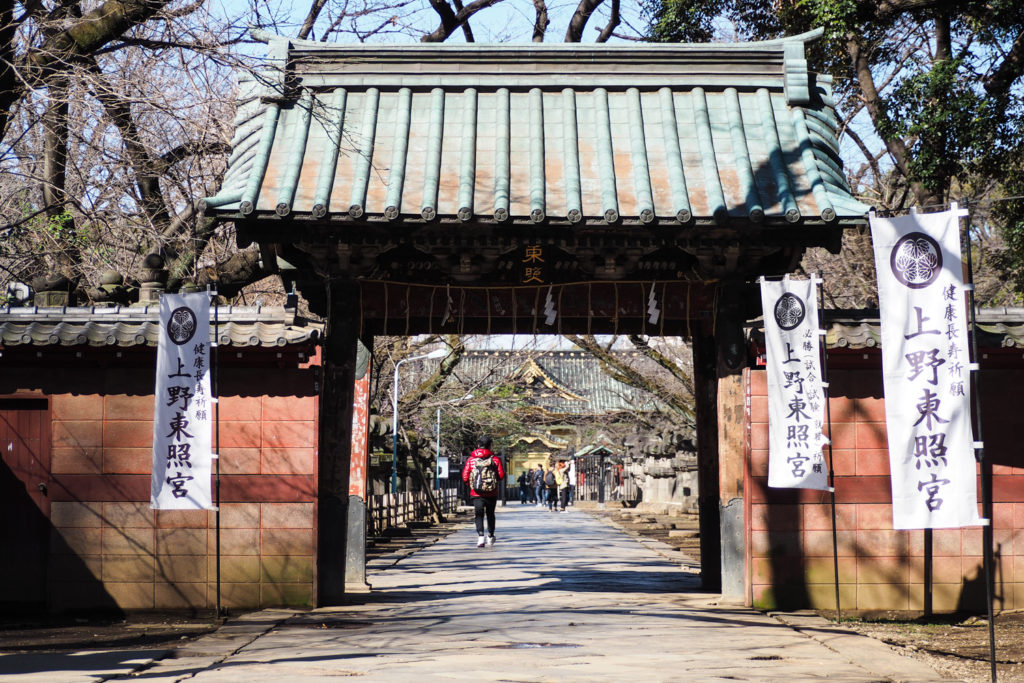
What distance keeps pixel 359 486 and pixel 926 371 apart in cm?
815

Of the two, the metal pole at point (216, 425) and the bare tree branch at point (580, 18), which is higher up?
the bare tree branch at point (580, 18)

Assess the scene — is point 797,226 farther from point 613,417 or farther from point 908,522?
point 613,417

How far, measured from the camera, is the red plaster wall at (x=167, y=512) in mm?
11828

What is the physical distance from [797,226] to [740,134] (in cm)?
187

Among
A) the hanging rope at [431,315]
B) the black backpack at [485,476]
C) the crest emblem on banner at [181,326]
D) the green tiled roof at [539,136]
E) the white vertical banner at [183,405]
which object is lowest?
the black backpack at [485,476]

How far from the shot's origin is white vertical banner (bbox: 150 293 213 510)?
436 inches

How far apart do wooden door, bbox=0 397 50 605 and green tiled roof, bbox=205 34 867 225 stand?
349 cm

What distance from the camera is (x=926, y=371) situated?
832 cm

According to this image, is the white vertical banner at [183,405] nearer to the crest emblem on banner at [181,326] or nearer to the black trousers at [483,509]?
the crest emblem on banner at [181,326]

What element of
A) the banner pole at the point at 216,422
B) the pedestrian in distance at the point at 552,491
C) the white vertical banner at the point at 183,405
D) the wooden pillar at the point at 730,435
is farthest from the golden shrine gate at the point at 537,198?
the pedestrian in distance at the point at 552,491

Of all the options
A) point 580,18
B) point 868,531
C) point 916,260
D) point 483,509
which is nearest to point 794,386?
point 868,531

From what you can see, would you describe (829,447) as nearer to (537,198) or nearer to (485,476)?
(537,198)

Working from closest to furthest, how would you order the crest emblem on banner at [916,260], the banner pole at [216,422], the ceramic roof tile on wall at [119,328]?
the crest emblem on banner at [916,260]
the banner pole at [216,422]
the ceramic roof tile on wall at [119,328]

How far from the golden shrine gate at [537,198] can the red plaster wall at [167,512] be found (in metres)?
0.42
